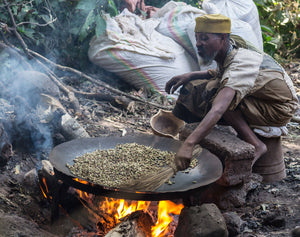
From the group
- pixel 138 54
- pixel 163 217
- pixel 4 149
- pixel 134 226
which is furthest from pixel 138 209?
pixel 138 54

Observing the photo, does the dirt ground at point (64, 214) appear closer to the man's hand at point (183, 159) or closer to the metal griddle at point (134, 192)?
the metal griddle at point (134, 192)

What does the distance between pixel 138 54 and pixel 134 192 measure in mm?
3156

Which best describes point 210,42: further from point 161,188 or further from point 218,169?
point 161,188

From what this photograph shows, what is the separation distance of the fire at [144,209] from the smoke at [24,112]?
2.85 feet

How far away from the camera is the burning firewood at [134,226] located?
1938 mm

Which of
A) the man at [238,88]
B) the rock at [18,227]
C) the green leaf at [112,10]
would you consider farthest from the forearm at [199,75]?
the green leaf at [112,10]

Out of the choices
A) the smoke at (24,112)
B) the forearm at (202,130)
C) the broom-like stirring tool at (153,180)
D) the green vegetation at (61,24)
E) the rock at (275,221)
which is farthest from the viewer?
the green vegetation at (61,24)

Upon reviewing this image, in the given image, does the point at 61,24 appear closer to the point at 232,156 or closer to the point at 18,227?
the point at 232,156

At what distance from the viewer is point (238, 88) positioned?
2404mm

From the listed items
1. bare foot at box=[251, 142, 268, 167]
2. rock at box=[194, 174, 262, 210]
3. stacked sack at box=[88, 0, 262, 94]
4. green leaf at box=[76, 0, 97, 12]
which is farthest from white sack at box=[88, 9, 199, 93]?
rock at box=[194, 174, 262, 210]

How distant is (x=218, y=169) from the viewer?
2195 millimetres

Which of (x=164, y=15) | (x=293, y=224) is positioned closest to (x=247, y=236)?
(x=293, y=224)

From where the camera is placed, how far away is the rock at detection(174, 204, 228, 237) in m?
1.91

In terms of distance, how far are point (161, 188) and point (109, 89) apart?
2478mm
